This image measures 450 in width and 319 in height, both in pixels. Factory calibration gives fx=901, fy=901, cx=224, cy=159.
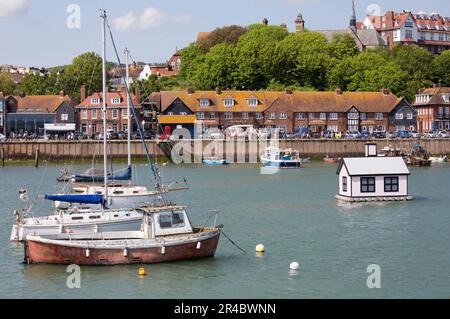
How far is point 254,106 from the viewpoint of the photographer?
122000mm

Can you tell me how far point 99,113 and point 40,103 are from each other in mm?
9480

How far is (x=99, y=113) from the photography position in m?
121

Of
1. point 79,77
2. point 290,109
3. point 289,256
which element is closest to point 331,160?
point 290,109

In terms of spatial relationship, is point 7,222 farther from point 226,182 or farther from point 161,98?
point 161,98

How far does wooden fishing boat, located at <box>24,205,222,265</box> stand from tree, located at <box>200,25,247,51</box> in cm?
12775

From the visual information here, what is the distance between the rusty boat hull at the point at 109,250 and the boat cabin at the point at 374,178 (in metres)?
21.8

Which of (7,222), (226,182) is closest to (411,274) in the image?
(7,222)

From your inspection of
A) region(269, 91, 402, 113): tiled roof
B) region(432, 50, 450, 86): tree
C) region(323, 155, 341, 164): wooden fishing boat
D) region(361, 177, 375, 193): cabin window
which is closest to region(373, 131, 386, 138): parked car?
region(269, 91, 402, 113): tiled roof

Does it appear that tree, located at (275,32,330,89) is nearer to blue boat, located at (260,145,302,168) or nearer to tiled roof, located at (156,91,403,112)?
tiled roof, located at (156,91,403,112)

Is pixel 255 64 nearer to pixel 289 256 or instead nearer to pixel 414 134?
pixel 414 134

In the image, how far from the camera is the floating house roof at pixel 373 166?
57.9 metres

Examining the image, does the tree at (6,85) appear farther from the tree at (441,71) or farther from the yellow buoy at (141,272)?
the yellow buoy at (141,272)

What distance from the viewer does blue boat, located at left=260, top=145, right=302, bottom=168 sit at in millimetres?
97312

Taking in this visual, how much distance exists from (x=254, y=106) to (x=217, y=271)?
Answer: 85.2 meters
